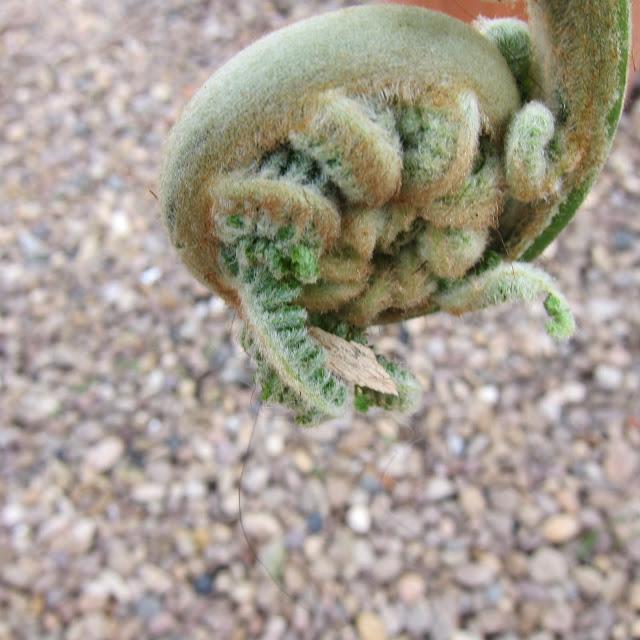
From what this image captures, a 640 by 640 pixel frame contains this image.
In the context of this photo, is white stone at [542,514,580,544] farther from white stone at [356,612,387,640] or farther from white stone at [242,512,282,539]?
white stone at [242,512,282,539]

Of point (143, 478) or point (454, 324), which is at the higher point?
point (454, 324)

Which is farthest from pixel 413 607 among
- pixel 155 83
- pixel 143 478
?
pixel 155 83

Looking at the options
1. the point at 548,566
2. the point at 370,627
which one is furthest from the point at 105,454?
the point at 548,566

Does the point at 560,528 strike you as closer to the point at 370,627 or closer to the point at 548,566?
the point at 548,566

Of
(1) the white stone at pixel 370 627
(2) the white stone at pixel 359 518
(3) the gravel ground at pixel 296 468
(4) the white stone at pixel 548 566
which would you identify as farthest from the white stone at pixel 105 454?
(4) the white stone at pixel 548 566

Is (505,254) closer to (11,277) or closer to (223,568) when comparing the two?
(223,568)

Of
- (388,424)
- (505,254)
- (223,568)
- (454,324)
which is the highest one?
(505,254)
